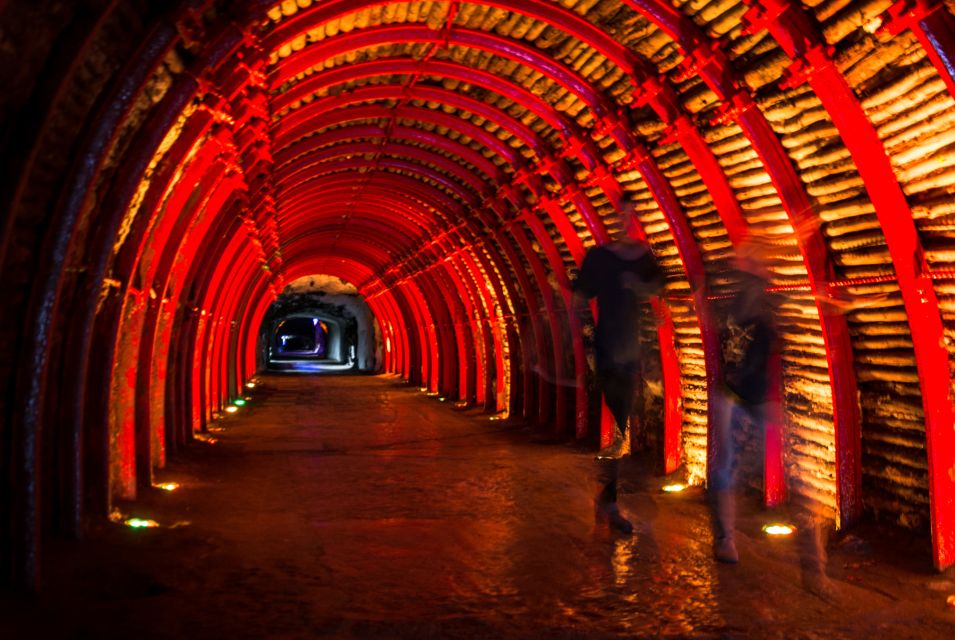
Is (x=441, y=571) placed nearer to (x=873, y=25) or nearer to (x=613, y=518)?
(x=613, y=518)

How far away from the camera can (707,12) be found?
5875 mm

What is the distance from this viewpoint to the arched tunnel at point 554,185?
440 cm

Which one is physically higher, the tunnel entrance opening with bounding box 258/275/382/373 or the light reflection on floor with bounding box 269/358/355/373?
the tunnel entrance opening with bounding box 258/275/382/373

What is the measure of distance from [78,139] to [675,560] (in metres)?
4.31

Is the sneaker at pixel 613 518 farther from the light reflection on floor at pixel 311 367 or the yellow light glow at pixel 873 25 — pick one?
the light reflection on floor at pixel 311 367

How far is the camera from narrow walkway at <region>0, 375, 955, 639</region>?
417 centimetres

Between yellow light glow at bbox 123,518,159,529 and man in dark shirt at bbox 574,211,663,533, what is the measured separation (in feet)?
11.0

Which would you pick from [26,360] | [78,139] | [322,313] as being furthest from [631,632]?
[322,313]

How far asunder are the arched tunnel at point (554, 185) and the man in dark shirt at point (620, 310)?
607 millimetres

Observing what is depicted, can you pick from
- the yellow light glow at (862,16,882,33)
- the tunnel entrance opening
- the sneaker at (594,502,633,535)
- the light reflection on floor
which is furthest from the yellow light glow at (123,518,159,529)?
the light reflection on floor

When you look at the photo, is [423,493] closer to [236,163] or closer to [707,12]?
[236,163]

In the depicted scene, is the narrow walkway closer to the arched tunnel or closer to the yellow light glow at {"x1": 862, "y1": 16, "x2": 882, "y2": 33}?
the arched tunnel

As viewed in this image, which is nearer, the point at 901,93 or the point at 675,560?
the point at 901,93

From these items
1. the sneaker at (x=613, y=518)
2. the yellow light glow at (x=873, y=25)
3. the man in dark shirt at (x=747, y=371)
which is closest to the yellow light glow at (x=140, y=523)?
the sneaker at (x=613, y=518)
